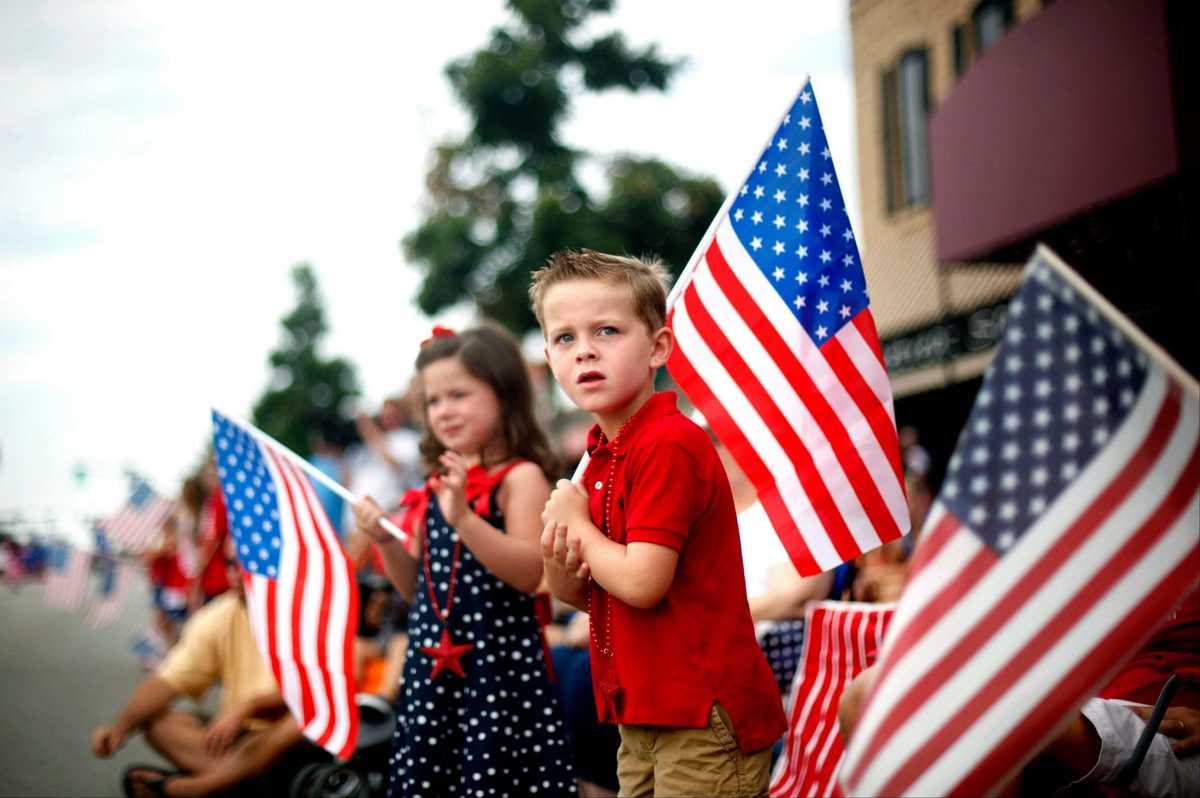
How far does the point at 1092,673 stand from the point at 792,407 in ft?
4.18

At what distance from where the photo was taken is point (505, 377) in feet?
10.3

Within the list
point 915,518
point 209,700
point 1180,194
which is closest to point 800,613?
point 915,518

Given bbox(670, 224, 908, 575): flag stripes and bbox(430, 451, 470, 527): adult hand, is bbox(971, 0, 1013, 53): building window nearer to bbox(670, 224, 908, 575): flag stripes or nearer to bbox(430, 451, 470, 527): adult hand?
bbox(670, 224, 908, 575): flag stripes

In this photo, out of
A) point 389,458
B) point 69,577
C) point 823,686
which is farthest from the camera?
point 69,577

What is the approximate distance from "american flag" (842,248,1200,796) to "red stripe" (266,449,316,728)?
88.7 inches


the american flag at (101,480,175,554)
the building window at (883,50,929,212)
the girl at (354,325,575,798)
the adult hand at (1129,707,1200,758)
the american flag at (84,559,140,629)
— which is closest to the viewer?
the adult hand at (1129,707,1200,758)

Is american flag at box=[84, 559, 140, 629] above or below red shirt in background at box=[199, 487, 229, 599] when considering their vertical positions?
below

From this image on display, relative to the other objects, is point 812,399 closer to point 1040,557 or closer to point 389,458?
point 1040,557

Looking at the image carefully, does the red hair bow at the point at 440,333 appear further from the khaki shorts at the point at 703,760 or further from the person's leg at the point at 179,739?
the person's leg at the point at 179,739

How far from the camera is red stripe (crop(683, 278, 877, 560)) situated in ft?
8.51

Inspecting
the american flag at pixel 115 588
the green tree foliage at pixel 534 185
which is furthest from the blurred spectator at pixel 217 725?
the green tree foliage at pixel 534 185

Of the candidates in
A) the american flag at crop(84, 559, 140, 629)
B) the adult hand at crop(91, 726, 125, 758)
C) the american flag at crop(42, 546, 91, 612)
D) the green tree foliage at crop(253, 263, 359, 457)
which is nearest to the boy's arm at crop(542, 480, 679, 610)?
the adult hand at crop(91, 726, 125, 758)

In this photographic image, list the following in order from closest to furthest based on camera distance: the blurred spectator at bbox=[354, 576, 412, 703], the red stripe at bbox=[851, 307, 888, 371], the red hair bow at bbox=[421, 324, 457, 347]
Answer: the red stripe at bbox=[851, 307, 888, 371]
the red hair bow at bbox=[421, 324, 457, 347]
the blurred spectator at bbox=[354, 576, 412, 703]

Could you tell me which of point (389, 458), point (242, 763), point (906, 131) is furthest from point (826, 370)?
point (906, 131)
